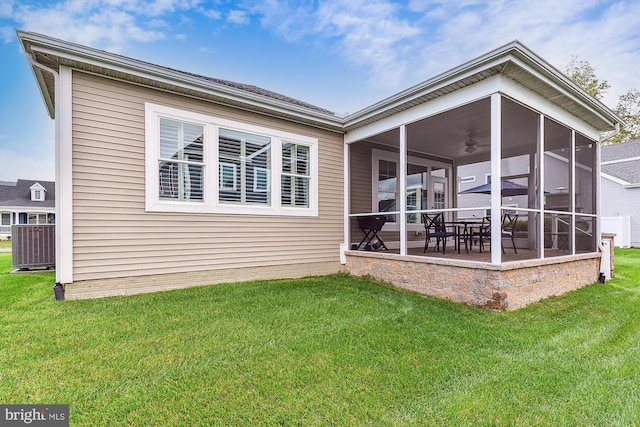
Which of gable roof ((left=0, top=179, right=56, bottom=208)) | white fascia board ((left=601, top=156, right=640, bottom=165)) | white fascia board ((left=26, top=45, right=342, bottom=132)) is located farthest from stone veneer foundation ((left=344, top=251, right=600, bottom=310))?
gable roof ((left=0, top=179, right=56, bottom=208))

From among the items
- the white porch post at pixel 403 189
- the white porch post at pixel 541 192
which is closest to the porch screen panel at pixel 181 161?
the white porch post at pixel 403 189

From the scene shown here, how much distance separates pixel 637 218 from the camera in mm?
12984

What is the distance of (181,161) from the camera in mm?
4809

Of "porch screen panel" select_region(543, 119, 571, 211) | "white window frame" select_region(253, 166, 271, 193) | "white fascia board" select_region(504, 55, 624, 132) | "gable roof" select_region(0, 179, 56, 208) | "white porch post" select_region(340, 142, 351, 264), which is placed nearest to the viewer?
"white fascia board" select_region(504, 55, 624, 132)

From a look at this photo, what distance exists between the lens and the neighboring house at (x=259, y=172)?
4117 millimetres

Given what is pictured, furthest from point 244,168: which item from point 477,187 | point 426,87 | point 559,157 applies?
point 559,157

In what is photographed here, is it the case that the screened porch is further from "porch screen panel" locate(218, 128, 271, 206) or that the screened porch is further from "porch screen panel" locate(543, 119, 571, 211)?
"porch screen panel" locate(218, 128, 271, 206)

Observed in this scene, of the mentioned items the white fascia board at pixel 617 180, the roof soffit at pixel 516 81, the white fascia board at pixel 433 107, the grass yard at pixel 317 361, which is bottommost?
the grass yard at pixel 317 361

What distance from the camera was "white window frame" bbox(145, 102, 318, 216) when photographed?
4.61 metres

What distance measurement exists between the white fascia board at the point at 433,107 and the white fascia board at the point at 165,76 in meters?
0.97

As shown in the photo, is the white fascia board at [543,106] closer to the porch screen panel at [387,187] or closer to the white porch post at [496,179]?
the white porch post at [496,179]

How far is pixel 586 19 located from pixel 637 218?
830 cm

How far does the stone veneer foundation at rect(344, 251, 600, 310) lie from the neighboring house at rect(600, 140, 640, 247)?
9777 mm

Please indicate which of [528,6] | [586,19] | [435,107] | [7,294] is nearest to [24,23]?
[7,294]
